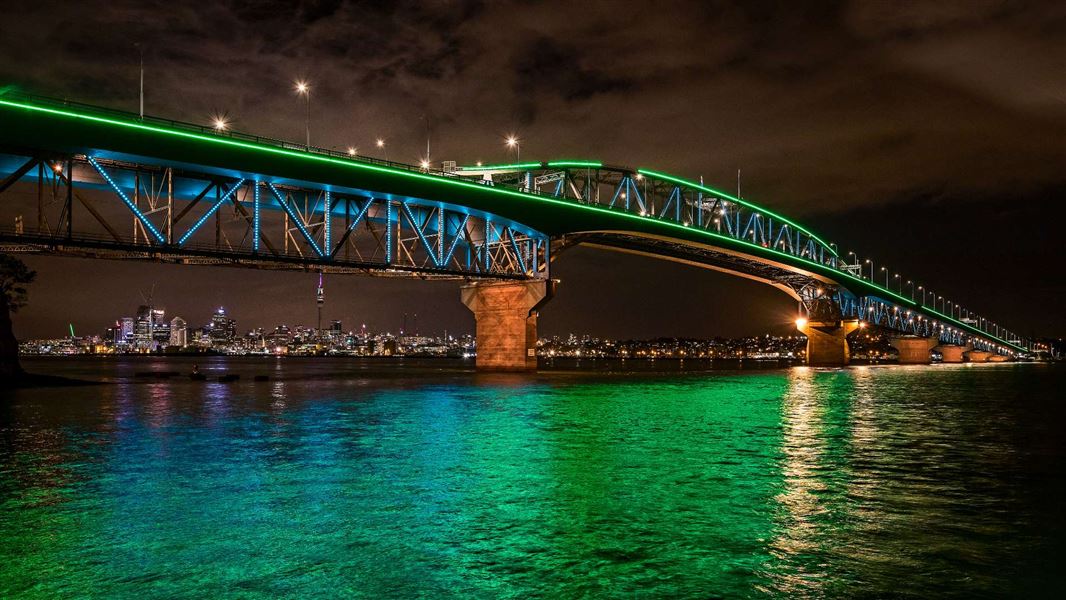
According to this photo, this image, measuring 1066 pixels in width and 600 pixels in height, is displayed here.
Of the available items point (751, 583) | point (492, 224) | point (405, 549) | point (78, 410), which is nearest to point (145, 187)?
point (78, 410)

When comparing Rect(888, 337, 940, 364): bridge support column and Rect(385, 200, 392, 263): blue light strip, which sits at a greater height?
Rect(385, 200, 392, 263): blue light strip

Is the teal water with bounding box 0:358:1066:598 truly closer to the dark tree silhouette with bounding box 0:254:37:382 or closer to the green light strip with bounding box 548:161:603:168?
the dark tree silhouette with bounding box 0:254:37:382

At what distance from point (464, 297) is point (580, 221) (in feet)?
38.4

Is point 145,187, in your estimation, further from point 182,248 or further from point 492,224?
point 492,224

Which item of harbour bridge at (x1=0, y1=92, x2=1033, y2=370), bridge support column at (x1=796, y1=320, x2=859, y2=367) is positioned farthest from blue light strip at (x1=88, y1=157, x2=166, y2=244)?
bridge support column at (x1=796, y1=320, x2=859, y2=367)

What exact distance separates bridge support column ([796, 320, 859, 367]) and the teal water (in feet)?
331

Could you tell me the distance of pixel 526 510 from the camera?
36.3 feet

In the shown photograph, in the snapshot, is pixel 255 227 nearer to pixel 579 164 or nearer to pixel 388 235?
pixel 388 235

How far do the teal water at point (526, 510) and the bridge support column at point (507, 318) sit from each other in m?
37.3

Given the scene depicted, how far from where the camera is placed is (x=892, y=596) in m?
7.41

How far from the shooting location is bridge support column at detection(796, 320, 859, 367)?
12021cm

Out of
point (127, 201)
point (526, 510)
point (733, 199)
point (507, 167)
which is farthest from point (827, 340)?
point (526, 510)

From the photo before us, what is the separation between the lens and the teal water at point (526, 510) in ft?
25.8

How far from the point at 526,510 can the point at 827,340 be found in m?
123
